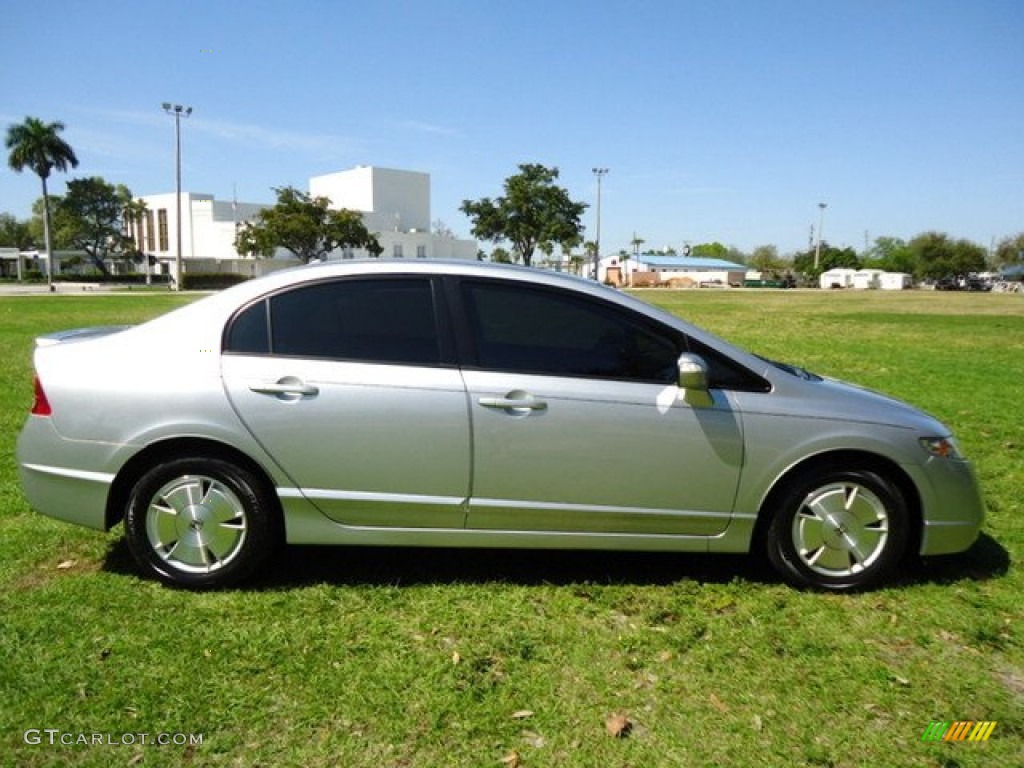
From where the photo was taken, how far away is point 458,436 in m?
3.45

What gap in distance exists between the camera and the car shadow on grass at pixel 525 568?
12.6 ft

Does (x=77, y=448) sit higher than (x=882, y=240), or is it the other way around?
(x=882, y=240)

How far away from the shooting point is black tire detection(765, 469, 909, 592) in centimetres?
361

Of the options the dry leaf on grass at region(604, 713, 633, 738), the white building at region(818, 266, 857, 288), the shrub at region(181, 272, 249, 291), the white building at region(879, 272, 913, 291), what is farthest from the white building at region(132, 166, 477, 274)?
the dry leaf on grass at region(604, 713, 633, 738)

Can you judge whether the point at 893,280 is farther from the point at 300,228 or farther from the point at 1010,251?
the point at 300,228

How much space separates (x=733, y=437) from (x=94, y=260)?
98.6m

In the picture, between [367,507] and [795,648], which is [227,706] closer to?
[367,507]

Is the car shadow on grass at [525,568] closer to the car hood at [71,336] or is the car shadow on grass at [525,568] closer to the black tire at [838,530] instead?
the black tire at [838,530]

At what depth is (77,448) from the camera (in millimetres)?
3520

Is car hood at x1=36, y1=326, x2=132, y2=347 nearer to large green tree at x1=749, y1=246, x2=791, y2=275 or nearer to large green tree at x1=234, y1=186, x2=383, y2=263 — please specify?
large green tree at x1=234, y1=186, x2=383, y2=263

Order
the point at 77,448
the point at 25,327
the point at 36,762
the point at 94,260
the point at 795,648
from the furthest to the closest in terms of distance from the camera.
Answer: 1. the point at 94,260
2. the point at 25,327
3. the point at 77,448
4. the point at 795,648
5. the point at 36,762

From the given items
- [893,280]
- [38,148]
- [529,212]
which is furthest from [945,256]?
[38,148]

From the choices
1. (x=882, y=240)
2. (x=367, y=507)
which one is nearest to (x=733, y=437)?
(x=367, y=507)

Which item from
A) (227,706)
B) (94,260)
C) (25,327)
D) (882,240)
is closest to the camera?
(227,706)
